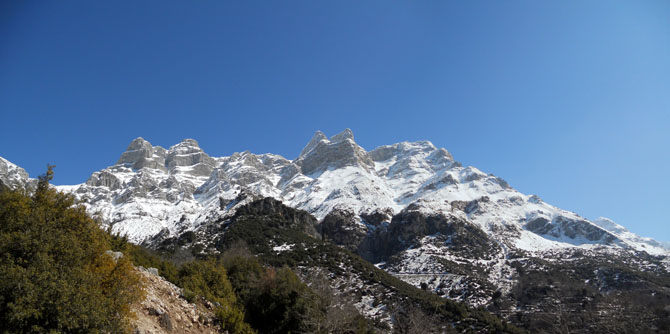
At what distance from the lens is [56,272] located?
10.2m

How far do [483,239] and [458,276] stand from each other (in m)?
50.5

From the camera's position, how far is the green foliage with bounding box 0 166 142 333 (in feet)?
30.9

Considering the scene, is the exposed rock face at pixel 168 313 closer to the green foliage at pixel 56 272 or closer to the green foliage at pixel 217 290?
the green foliage at pixel 217 290

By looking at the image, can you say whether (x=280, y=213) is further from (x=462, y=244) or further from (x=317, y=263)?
(x=462, y=244)

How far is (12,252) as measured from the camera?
10398 mm

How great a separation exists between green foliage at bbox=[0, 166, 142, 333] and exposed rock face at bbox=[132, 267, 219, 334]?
139cm

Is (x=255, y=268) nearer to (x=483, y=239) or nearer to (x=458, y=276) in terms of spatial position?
(x=458, y=276)

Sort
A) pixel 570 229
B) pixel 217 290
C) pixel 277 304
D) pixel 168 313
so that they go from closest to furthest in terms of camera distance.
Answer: pixel 168 313, pixel 277 304, pixel 217 290, pixel 570 229

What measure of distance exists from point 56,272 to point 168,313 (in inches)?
242

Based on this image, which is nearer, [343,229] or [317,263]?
[317,263]

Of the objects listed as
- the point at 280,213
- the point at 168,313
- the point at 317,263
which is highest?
the point at 280,213

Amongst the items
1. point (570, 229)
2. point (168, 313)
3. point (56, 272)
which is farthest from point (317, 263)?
point (570, 229)

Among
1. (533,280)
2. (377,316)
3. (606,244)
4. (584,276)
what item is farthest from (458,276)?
(606,244)

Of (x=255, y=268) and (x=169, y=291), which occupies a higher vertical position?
(x=255, y=268)
